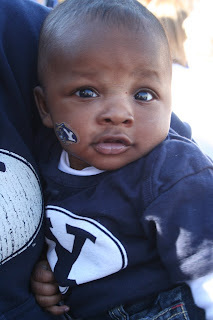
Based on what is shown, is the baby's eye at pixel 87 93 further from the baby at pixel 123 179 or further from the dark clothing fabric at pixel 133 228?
the dark clothing fabric at pixel 133 228

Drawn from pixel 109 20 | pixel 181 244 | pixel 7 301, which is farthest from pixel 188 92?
pixel 7 301

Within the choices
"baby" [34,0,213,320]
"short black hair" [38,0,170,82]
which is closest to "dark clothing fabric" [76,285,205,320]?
"baby" [34,0,213,320]

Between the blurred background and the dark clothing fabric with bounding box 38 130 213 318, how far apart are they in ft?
2.43

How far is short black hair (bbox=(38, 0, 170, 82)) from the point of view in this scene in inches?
42.6

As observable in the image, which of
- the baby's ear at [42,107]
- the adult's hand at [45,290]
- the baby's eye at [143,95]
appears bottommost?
the adult's hand at [45,290]

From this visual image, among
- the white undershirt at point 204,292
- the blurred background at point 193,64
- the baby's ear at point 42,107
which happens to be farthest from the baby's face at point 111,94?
the blurred background at point 193,64

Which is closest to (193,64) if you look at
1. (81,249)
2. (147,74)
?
(147,74)

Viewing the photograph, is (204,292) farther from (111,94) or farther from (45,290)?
(111,94)

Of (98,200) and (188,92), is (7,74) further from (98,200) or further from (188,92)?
(188,92)

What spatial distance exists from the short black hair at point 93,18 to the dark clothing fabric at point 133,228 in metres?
0.37

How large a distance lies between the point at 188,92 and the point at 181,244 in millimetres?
1283

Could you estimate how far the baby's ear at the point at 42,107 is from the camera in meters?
1.26

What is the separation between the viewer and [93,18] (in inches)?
42.6

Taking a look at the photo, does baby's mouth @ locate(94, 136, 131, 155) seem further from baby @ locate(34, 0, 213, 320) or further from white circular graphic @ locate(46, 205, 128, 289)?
white circular graphic @ locate(46, 205, 128, 289)
